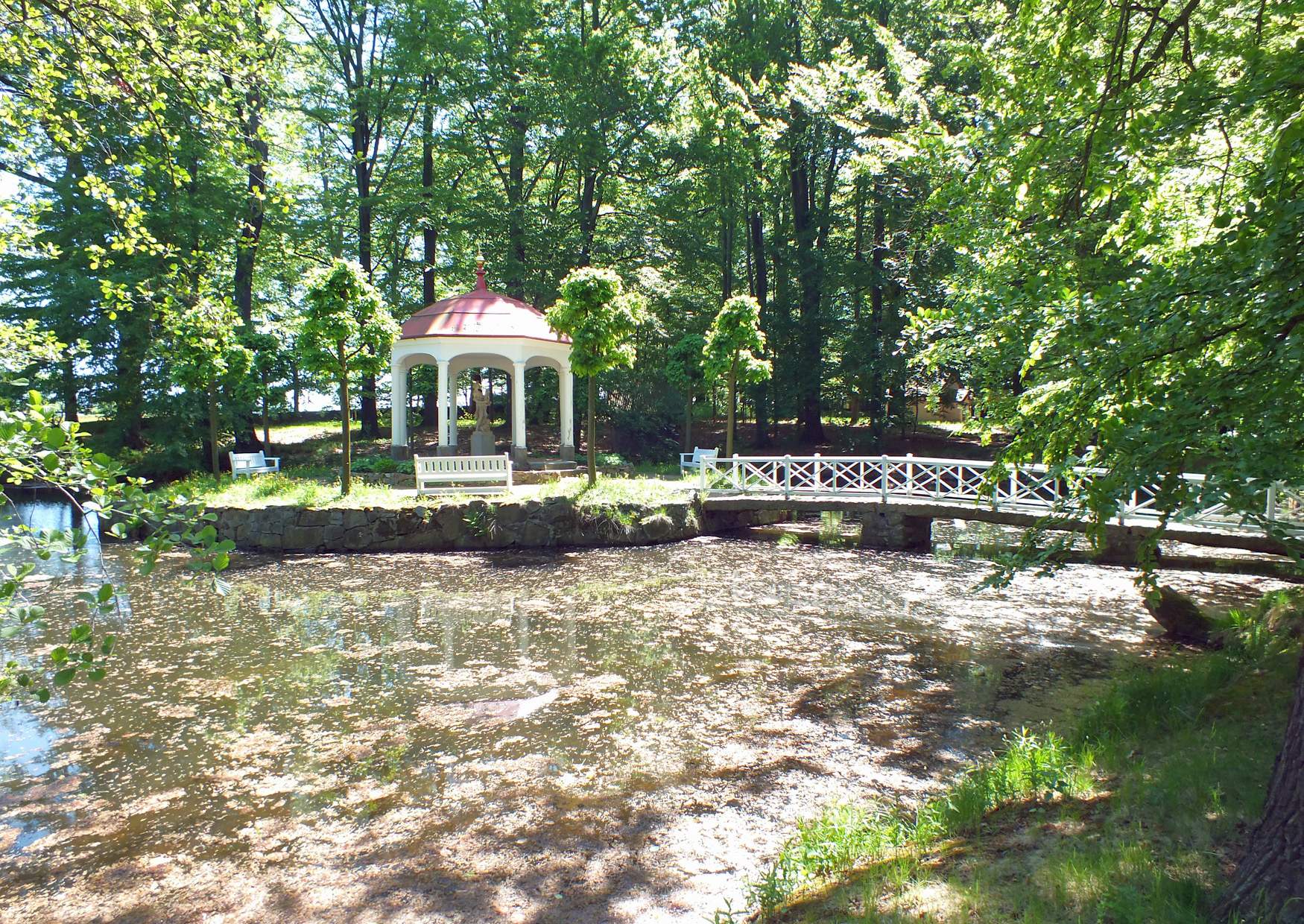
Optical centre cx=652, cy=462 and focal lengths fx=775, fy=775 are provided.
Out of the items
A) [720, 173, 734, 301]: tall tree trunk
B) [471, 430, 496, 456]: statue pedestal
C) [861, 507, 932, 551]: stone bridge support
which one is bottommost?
[861, 507, 932, 551]: stone bridge support

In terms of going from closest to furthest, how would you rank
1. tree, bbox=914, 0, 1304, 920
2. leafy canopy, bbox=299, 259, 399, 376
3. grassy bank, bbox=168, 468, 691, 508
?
tree, bbox=914, 0, 1304, 920, grassy bank, bbox=168, 468, 691, 508, leafy canopy, bbox=299, 259, 399, 376

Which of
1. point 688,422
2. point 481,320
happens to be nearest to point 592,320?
point 481,320

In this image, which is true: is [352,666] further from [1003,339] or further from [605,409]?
[605,409]

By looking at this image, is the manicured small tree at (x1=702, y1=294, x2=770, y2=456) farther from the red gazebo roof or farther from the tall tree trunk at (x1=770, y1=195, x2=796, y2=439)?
the tall tree trunk at (x1=770, y1=195, x2=796, y2=439)

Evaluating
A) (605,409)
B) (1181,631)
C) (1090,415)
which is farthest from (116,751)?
(605,409)

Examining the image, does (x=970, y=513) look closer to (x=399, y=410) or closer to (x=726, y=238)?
(x=399, y=410)

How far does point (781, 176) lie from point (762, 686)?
79.2 ft

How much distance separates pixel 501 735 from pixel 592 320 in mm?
10389

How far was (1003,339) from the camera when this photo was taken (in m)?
5.00

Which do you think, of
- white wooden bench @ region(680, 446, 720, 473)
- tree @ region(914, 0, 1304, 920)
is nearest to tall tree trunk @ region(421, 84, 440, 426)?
white wooden bench @ region(680, 446, 720, 473)

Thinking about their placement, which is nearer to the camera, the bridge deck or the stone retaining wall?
the bridge deck

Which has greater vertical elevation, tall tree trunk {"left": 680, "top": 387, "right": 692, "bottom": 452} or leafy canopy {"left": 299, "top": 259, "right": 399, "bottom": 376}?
leafy canopy {"left": 299, "top": 259, "right": 399, "bottom": 376}

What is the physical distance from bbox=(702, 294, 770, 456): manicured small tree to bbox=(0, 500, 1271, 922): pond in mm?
8064

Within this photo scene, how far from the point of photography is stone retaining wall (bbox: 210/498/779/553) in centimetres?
1319
